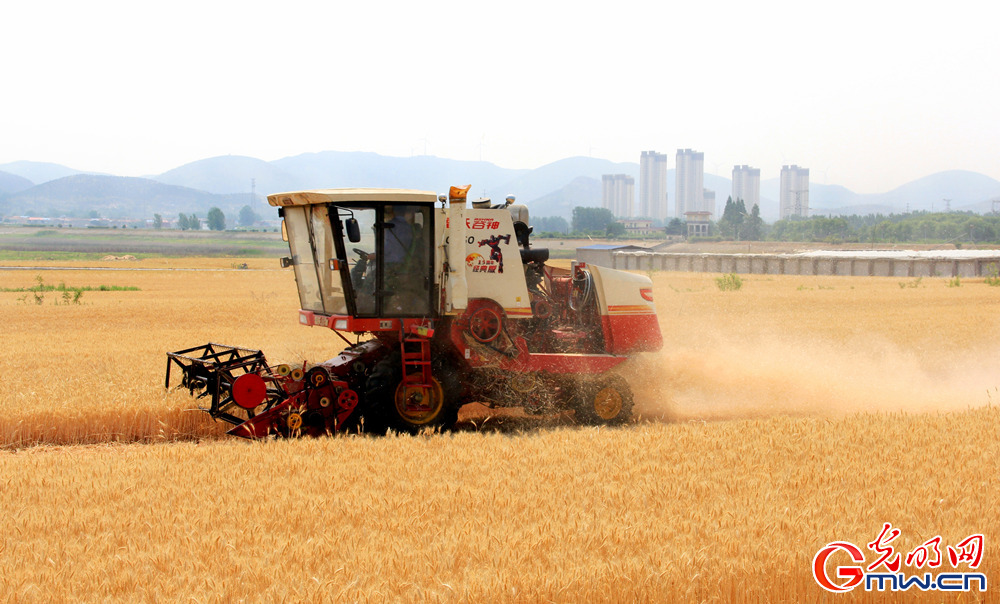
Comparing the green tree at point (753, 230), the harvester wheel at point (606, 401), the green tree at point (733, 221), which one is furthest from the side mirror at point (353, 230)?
the green tree at point (733, 221)

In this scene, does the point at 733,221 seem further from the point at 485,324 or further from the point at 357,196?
the point at 357,196

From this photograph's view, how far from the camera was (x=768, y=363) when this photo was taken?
1238 centimetres

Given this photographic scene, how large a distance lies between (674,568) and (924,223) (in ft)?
418

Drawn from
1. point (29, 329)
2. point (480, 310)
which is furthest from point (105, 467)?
point (29, 329)

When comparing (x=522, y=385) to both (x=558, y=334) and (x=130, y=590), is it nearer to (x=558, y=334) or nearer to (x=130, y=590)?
(x=558, y=334)

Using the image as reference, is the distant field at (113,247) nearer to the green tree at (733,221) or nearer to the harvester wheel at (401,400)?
the harvester wheel at (401,400)

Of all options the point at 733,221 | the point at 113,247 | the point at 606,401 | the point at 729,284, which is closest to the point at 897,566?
the point at 606,401

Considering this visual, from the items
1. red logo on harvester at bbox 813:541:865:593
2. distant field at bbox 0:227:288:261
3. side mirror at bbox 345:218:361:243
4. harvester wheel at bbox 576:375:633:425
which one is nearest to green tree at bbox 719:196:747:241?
distant field at bbox 0:227:288:261

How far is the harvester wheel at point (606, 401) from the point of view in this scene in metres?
9.37

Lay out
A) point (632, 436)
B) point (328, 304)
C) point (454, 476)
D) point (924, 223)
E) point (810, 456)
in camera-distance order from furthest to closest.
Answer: point (924, 223)
point (328, 304)
point (632, 436)
point (810, 456)
point (454, 476)

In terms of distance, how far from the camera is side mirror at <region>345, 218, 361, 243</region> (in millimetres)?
8078

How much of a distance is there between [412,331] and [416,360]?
364 mm

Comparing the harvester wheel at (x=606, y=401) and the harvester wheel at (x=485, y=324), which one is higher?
the harvester wheel at (x=485, y=324)

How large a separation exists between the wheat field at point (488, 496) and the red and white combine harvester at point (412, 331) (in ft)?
2.03
